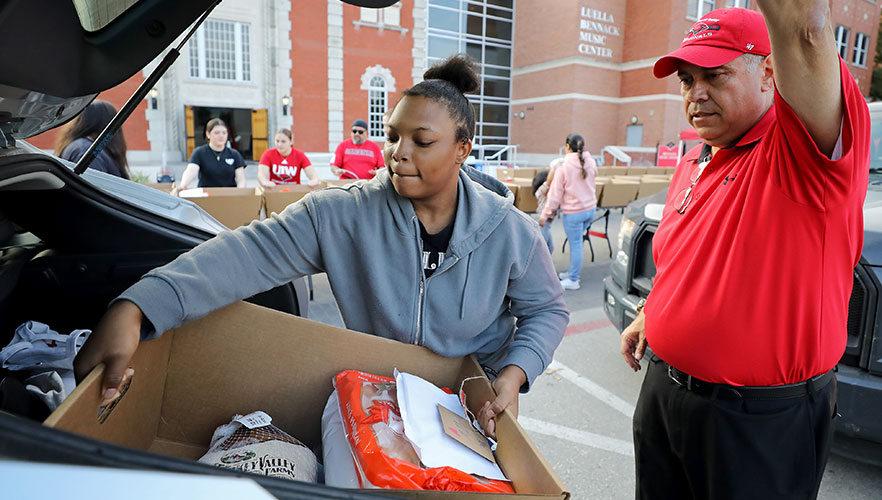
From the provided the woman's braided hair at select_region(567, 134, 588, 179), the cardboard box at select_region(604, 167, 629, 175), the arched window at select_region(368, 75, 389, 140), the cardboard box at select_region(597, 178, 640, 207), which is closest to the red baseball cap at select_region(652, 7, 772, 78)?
the woman's braided hair at select_region(567, 134, 588, 179)

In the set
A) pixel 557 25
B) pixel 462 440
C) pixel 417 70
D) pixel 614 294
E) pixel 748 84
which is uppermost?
pixel 557 25

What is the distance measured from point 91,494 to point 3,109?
59.5 inches

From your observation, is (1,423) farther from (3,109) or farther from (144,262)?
(144,262)

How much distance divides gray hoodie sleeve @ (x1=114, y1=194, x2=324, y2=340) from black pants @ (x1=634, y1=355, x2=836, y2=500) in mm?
1199

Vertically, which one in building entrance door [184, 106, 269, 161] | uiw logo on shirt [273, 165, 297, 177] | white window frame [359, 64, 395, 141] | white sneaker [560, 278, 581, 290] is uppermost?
white window frame [359, 64, 395, 141]

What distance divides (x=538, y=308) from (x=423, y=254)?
0.38 meters

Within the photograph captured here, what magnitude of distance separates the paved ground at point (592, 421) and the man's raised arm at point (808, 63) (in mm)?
2052

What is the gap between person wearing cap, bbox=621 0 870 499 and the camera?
4.35ft

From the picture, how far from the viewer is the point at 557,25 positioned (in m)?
29.5

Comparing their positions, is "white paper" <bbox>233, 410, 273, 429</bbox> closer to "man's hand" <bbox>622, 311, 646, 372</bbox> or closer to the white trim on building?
"man's hand" <bbox>622, 311, 646, 372</bbox>

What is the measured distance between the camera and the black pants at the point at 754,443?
1504 millimetres

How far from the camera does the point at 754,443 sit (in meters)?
1.51

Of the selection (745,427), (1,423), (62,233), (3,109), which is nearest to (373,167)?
(62,233)

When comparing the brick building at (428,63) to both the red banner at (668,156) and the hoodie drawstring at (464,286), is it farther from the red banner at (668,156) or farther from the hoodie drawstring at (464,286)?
the hoodie drawstring at (464,286)
